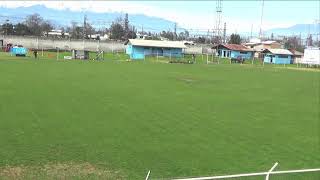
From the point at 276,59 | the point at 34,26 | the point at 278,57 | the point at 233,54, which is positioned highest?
the point at 34,26

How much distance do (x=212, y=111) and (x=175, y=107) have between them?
1.99 meters

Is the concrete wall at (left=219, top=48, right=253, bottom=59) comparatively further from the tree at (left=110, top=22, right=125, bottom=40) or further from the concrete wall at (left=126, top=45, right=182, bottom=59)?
the tree at (left=110, top=22, right=125, bottom=40)

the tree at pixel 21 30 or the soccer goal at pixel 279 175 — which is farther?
the tree at pixel 21 30

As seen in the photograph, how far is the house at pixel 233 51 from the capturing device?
104 meters

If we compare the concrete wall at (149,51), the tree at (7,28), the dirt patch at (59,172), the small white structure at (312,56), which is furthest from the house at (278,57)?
the dirt patch at (59,172)

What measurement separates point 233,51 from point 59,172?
9275 cm

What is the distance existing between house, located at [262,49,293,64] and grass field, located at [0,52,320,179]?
226 ft

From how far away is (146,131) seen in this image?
2002cm

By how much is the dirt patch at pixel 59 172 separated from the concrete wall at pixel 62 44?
81.7 meters

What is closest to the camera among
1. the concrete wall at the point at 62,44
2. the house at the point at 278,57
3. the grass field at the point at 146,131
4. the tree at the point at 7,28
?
the grass field at the point at 146,131

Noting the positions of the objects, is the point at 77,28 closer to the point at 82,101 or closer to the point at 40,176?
the point at 82,101

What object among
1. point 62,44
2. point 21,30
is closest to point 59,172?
point 62,44

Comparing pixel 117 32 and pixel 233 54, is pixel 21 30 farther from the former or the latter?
pixel 233 54

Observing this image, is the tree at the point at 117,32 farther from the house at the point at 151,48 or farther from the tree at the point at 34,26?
the house at the point at 151,48
